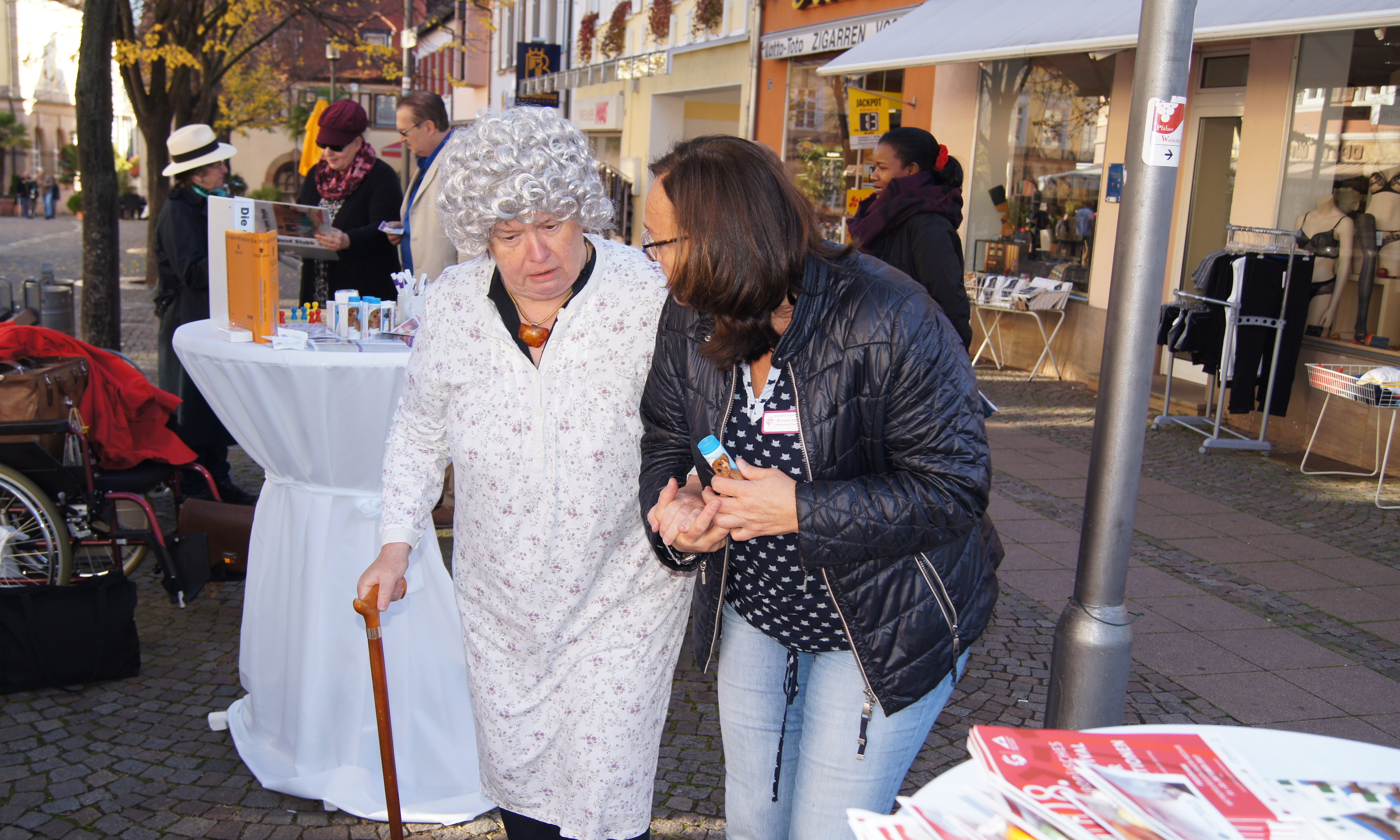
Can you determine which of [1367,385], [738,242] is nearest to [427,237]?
[738,242]

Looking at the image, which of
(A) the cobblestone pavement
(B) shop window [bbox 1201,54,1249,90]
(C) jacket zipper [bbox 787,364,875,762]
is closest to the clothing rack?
(A) the cobblestone pavement

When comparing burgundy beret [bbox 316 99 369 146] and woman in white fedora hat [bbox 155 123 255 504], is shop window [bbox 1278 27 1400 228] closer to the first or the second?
burgundy beret [bbox 316 99 369 146]

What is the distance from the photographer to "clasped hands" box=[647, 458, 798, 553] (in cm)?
171

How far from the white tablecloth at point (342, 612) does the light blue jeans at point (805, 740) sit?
1.28 meters

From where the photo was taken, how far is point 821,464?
181 cm

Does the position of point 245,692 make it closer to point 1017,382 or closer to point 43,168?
point 1017,382

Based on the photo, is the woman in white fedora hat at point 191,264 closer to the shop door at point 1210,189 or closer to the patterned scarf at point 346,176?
the patterned scarf at point 346,176

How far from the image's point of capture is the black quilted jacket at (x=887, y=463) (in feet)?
5.64

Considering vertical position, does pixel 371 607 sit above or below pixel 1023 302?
below

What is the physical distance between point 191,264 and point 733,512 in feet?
14.7

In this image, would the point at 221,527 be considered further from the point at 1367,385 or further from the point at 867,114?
the point at 867,114

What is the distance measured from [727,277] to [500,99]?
31.7 meters

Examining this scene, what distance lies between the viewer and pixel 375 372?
124 inches

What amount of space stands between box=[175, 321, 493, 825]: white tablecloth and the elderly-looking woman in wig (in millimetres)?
883
